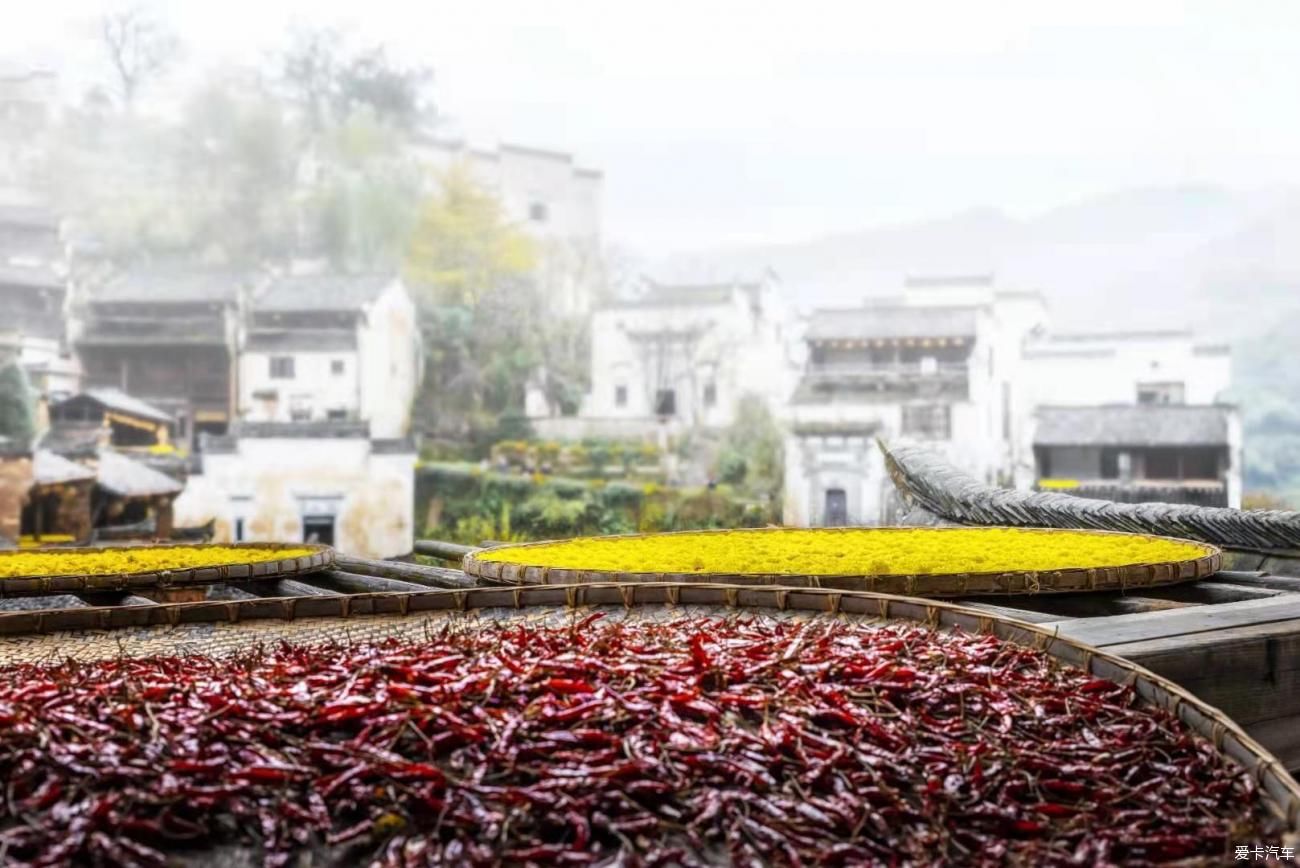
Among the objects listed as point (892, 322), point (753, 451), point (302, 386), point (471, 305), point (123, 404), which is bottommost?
point (753, 451)

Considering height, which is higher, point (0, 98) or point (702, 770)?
point (0, 98)

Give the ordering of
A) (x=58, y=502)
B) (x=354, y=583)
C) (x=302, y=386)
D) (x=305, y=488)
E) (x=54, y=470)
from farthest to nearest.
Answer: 1. (x=302, y=386)
2. (x=305, y=488)
3. (x=54, y=470)
4. (x=58, y=502)
5. (x=354, y=583)

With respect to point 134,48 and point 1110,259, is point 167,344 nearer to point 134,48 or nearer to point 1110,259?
point 134,48

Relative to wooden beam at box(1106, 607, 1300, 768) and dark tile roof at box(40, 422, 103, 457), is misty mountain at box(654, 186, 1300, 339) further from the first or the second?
wooden beam at box(1106, 607, 1300, 768)

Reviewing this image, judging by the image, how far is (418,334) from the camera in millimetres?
14477

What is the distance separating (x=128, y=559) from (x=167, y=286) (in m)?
11.0

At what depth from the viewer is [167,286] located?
45.5 feet

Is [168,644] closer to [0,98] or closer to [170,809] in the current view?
[170,809]

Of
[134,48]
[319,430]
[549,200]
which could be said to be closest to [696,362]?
[549,200]

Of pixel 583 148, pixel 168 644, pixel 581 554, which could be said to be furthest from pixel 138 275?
pixel 168 644

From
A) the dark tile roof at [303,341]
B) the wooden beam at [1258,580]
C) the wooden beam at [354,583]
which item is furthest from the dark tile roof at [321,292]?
the wooden beam at [1258,580]

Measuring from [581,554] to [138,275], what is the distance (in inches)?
472

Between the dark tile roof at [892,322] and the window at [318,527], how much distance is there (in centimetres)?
578

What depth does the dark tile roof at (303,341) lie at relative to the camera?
13.6 meters
